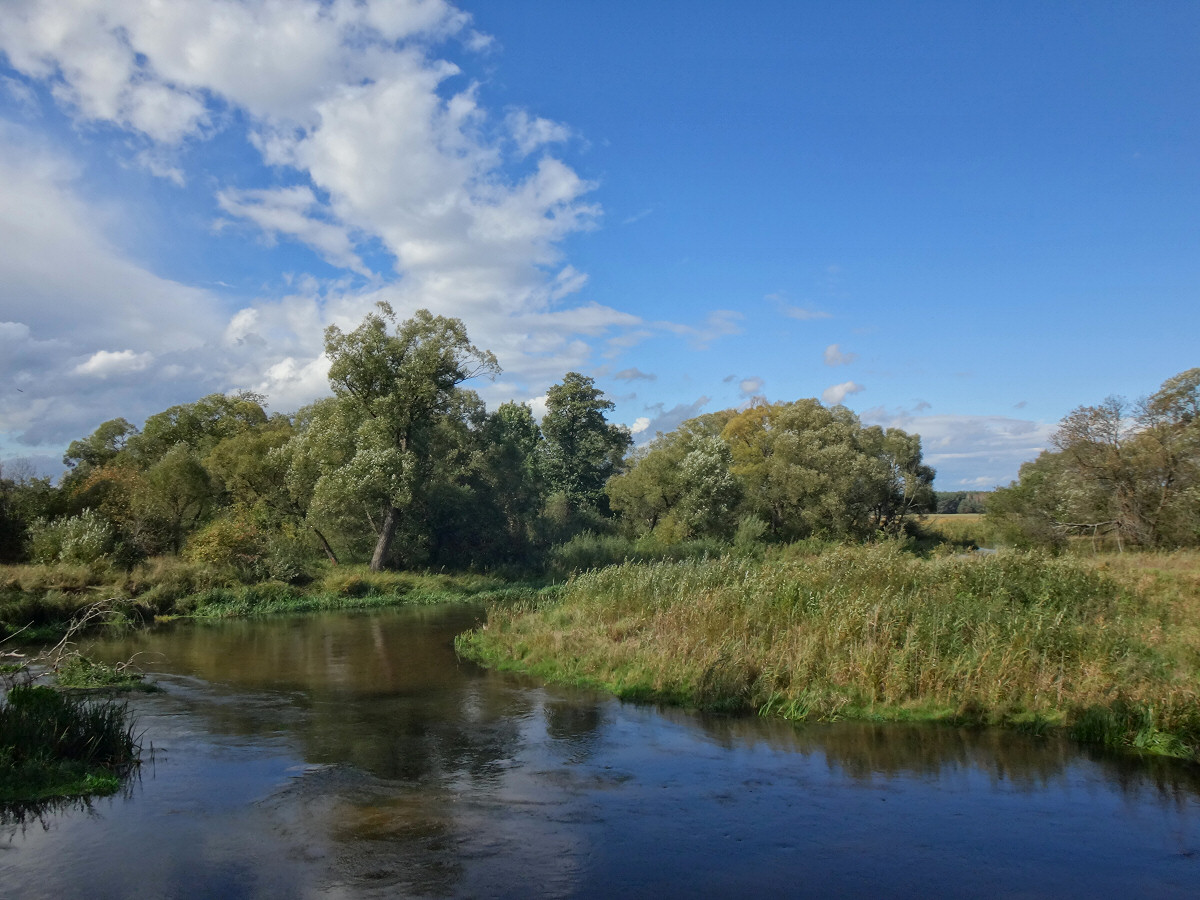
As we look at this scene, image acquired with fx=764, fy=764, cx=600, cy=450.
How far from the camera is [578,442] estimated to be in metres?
61.8

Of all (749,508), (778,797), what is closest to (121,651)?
(778,797)

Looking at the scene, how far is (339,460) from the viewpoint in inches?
1603

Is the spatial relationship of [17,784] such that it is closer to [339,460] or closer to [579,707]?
[579,707]

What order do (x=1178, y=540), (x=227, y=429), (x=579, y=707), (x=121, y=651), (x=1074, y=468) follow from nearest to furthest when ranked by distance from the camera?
1. (x=579, y=707)
2. (x=121, y=651)
3. (x=1178, y=540)
4. (x=1074, y=468)
5. (x=227, y=429)

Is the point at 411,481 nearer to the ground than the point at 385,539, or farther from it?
farther from it

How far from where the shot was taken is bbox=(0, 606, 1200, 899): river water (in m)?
7.88

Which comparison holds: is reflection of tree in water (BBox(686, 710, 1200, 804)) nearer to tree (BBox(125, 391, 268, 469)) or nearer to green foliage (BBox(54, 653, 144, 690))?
green foliage (BBox(54, 653, 144, 690))

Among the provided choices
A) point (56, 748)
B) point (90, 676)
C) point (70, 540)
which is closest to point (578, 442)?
point (70, 540)

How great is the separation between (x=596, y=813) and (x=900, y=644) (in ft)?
27.0

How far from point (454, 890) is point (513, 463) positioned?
146 feet

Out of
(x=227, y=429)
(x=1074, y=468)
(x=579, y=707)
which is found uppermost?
(x=227, y=429)

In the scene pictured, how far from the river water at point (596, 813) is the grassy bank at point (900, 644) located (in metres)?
0.74

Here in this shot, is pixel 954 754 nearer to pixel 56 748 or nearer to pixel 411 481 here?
pixel 56 748

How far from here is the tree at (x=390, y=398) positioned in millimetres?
38812
